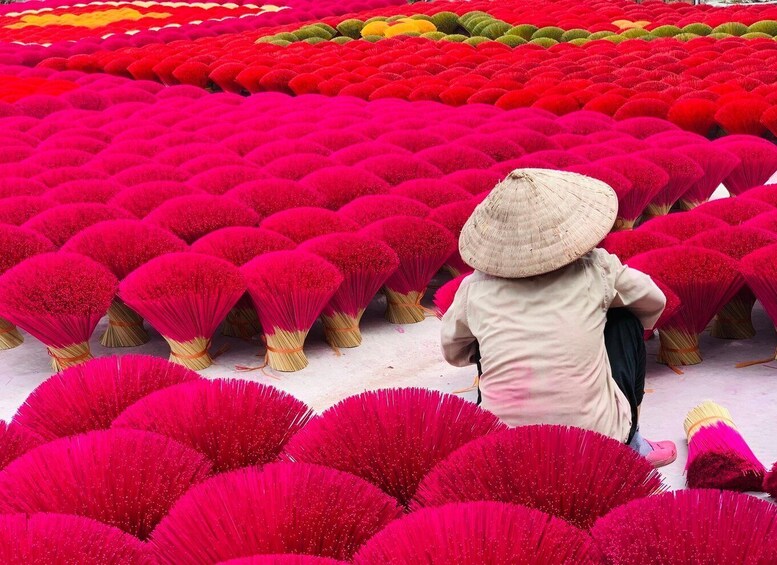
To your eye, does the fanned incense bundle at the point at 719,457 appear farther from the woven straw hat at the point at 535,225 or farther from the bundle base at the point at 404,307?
the bundle base at the point at 404,307

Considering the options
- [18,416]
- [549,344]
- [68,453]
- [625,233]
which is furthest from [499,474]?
[625,233]

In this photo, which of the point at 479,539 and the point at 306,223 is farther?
the point at 306,223

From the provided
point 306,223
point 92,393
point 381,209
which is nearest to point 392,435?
point 92,393

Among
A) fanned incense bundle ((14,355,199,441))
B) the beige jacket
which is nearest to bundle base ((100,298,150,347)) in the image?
fanned incense bundle ((14,355,199,441))

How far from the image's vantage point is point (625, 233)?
104 inches

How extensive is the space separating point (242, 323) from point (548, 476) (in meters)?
1.63

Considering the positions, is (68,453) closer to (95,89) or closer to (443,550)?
(443,550)

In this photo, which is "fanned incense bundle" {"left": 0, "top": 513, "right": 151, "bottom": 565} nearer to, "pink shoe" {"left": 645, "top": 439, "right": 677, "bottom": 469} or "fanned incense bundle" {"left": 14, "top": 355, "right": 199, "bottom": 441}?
"fanned incense bundle" {"left": 14, "top": 355, "right": 199, "bottom": 441}

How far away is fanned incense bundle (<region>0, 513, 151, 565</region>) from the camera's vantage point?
102 cm

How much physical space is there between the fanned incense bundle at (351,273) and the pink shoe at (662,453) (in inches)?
36.6

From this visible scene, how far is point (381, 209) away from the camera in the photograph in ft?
9.74

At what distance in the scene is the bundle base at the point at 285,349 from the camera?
246 cm

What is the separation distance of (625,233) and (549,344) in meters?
1.11

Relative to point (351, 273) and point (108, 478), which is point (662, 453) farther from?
point (108, 478)
